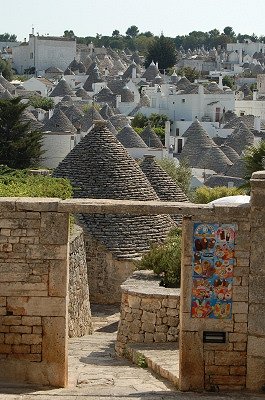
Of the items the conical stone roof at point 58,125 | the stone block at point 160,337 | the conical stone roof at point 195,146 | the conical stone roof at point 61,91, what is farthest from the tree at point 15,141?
the conical stone roof at point 61,91

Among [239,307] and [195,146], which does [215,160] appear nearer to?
[195,146]

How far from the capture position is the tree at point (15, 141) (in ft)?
132

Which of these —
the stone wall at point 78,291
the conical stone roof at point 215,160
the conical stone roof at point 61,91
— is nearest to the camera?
the stone wall at point 78,291

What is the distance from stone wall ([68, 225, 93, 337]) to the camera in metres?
15.0

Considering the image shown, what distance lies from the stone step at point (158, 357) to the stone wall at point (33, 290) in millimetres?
1302

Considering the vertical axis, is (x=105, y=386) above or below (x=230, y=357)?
below

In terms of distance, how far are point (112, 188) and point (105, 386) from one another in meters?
9.01

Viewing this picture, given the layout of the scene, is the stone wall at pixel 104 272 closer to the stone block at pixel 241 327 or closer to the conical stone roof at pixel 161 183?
the conical stone roof at pixel 161 183

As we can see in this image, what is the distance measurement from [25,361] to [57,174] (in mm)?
9988

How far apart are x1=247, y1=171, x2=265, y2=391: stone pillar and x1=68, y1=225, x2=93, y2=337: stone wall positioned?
4.86m

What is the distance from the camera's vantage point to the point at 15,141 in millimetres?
41688

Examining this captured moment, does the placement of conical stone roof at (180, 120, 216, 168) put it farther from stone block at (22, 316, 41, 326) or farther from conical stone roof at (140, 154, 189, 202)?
stone block at (22, 316, 41, 326)

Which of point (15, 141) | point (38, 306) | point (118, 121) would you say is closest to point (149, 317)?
point (38, 306)

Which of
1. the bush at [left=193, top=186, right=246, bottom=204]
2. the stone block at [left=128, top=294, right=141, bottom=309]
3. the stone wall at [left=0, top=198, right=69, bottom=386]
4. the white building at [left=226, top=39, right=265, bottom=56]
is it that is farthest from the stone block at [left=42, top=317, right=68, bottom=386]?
the white building at [left=226, top=39, right=265, bottom=56]
